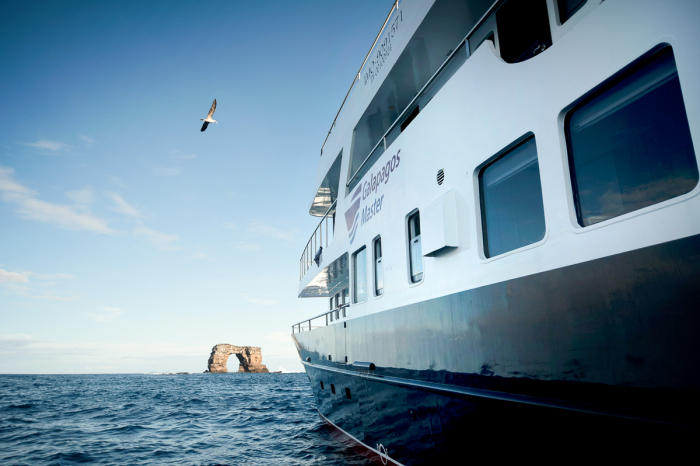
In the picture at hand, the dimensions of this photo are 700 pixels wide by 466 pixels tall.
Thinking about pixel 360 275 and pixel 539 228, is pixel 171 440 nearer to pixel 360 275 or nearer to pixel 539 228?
pixel 360 275

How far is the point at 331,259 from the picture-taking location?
822cm

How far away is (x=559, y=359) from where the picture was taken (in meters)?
2.43

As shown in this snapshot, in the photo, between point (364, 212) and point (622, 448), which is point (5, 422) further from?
point (622, 448)

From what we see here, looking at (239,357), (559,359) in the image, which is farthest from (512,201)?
(239,357)

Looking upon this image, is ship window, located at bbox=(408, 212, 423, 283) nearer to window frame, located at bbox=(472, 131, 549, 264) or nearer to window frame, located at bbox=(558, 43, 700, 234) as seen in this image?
window frame, located at bbox=(472, 131, 549, 264)

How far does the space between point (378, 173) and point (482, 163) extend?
2460 mm

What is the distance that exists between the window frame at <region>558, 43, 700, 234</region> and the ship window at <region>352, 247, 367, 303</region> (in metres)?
3.98

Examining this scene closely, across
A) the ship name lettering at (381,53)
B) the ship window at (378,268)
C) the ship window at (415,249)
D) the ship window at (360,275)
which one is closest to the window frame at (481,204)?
the ship window at (415,249)

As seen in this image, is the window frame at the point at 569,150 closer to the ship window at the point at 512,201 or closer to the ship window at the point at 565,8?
the ship window at the point at 512,201

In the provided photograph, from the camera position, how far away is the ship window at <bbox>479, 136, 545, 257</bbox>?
2906 mm

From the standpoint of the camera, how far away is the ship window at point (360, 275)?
6283 millimetres

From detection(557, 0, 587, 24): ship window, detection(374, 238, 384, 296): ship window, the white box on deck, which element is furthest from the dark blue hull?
detection(557, 0, 587, 24): ship window

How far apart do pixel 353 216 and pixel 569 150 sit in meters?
4.44

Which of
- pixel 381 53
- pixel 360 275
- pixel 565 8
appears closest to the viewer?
pixel 565 8
